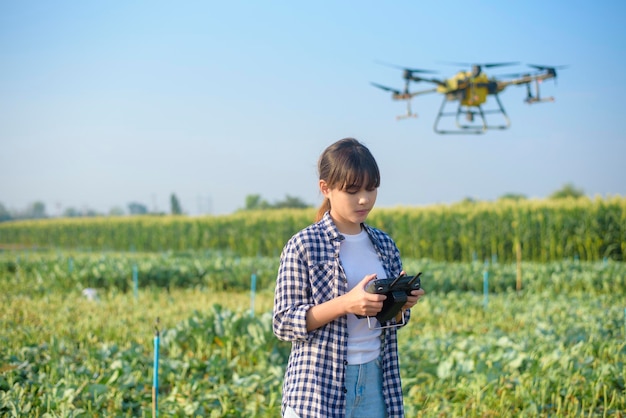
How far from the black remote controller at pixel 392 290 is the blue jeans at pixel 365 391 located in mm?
196

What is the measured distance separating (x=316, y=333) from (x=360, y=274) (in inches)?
10.3

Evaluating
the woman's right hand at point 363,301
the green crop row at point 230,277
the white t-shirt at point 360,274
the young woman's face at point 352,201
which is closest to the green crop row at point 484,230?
the green crop row at point 230,277

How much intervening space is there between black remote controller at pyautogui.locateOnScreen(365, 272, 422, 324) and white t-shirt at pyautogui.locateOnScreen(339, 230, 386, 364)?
0.11 meters

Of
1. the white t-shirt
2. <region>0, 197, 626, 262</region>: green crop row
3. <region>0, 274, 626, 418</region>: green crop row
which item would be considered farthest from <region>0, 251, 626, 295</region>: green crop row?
the white t-shirt

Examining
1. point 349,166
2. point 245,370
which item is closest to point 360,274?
point 349,166

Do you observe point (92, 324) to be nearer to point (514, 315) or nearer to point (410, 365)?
point (410, 365)

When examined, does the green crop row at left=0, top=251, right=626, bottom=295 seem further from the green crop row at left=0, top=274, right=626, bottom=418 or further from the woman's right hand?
the woman's right hand

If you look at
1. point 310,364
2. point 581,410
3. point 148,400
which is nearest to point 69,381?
point 148,400

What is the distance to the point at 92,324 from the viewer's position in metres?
7.31

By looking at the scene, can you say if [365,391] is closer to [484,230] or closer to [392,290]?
[392,290]

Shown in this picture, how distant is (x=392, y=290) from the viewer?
83.7 inches

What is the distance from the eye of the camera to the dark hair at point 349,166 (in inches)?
88.6

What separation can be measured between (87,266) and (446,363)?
32.4ft

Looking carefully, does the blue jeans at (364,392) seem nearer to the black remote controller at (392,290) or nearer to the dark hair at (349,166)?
the black remote controller at (392,290)
